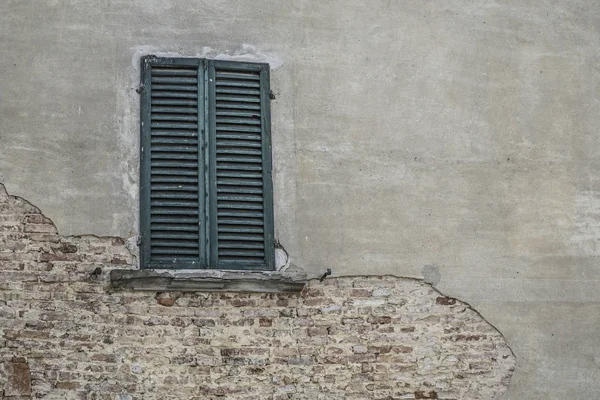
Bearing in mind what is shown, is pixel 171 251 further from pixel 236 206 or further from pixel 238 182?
pixel 238 182

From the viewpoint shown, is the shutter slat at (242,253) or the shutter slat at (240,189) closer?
the shutter slat at (242,253)

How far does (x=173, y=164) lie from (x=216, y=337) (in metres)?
1.21

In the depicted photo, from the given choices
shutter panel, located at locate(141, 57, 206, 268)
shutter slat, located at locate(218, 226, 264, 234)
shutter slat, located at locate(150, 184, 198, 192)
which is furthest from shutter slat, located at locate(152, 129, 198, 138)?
shutter slat, located at locate(218, 226, 264, 234)

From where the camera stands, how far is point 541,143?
8.58 m

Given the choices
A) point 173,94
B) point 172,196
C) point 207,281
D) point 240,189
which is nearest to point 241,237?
point 240,189

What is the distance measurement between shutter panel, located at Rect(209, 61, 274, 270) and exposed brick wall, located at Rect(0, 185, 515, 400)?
1.09ft

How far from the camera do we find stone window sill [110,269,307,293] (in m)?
7.58

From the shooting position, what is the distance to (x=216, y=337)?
25.2ft

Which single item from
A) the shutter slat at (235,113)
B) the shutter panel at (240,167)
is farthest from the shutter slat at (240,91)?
the shutter slat at (235,113)

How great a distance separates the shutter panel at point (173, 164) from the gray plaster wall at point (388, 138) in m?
0.11

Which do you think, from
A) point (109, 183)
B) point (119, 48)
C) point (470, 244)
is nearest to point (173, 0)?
point (119, 48)

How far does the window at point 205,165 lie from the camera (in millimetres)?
7848

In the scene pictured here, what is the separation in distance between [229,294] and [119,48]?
6.16ft

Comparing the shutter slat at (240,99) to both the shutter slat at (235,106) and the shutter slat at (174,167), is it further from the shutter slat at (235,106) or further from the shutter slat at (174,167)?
the shutter slat at (174,167)
